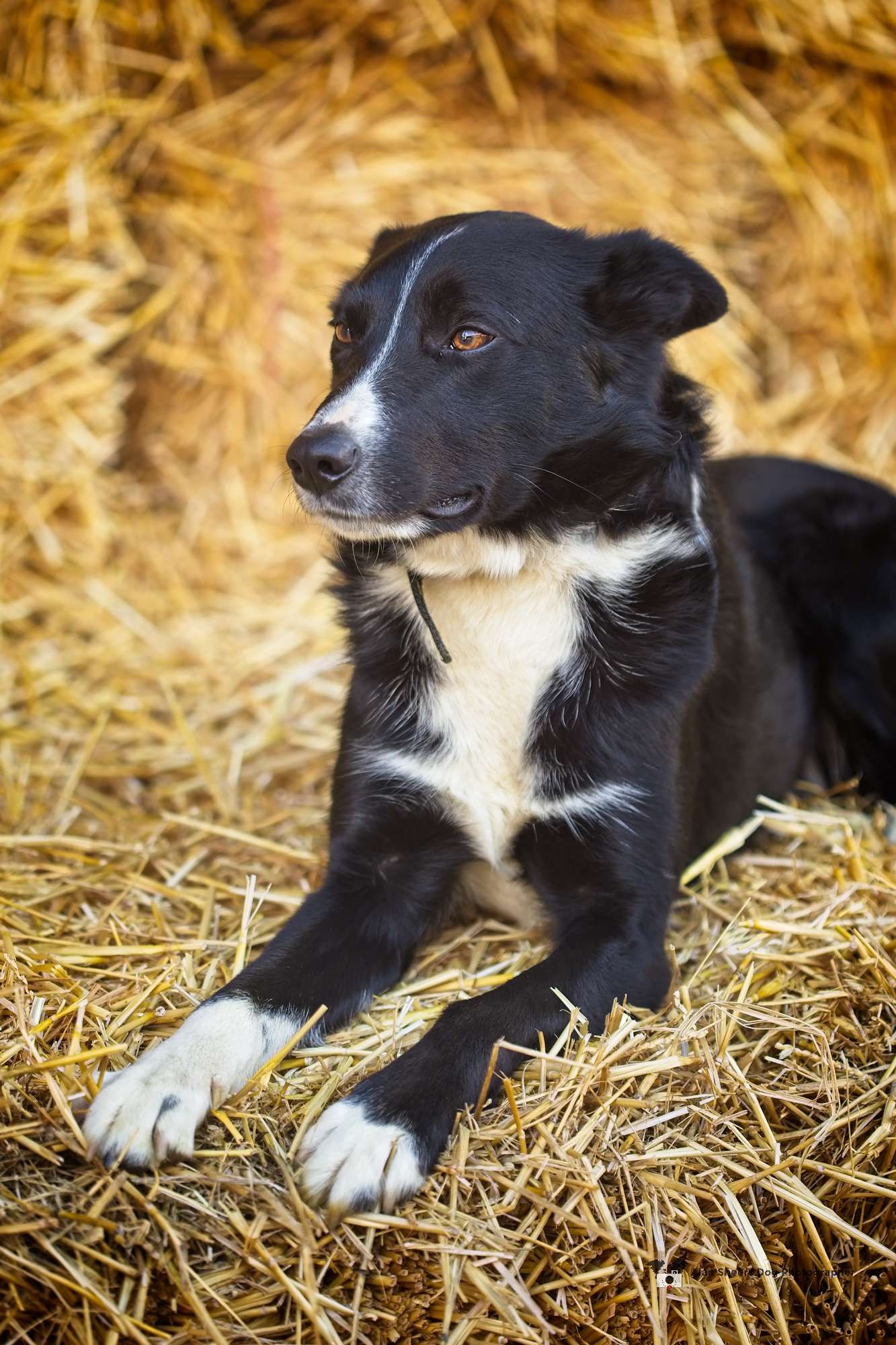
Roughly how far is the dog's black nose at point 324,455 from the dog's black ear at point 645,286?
68 centimetres

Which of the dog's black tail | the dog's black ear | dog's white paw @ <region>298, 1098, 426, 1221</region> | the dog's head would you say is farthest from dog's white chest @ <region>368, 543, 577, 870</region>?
the dog's black tail

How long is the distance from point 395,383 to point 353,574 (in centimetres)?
55

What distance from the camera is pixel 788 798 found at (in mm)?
3172

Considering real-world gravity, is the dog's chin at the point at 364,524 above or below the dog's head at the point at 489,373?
below

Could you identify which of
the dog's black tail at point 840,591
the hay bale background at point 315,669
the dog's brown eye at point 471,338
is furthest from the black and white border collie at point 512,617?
the dog's black tail at point 840,591

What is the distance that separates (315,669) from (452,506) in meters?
1.95

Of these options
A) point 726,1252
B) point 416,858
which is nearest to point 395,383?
point 416,858

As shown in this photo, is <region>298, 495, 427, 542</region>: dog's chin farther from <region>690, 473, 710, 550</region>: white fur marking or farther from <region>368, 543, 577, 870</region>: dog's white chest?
<region>690, 473, 710, 550</region>: white fur marking

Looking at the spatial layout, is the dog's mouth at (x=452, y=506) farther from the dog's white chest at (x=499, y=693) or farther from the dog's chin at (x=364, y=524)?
the dog's white chest at (x=499, y=693)

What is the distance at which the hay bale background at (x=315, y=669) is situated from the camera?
5.80ft

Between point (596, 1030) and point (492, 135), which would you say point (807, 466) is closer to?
point (596, 1030)

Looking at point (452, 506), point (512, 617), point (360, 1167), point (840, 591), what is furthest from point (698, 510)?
point (360, 1167)

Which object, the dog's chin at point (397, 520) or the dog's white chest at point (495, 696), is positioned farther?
the dog's white chest at point (495, 696)

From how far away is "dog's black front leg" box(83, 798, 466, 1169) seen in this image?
1.81 meters
